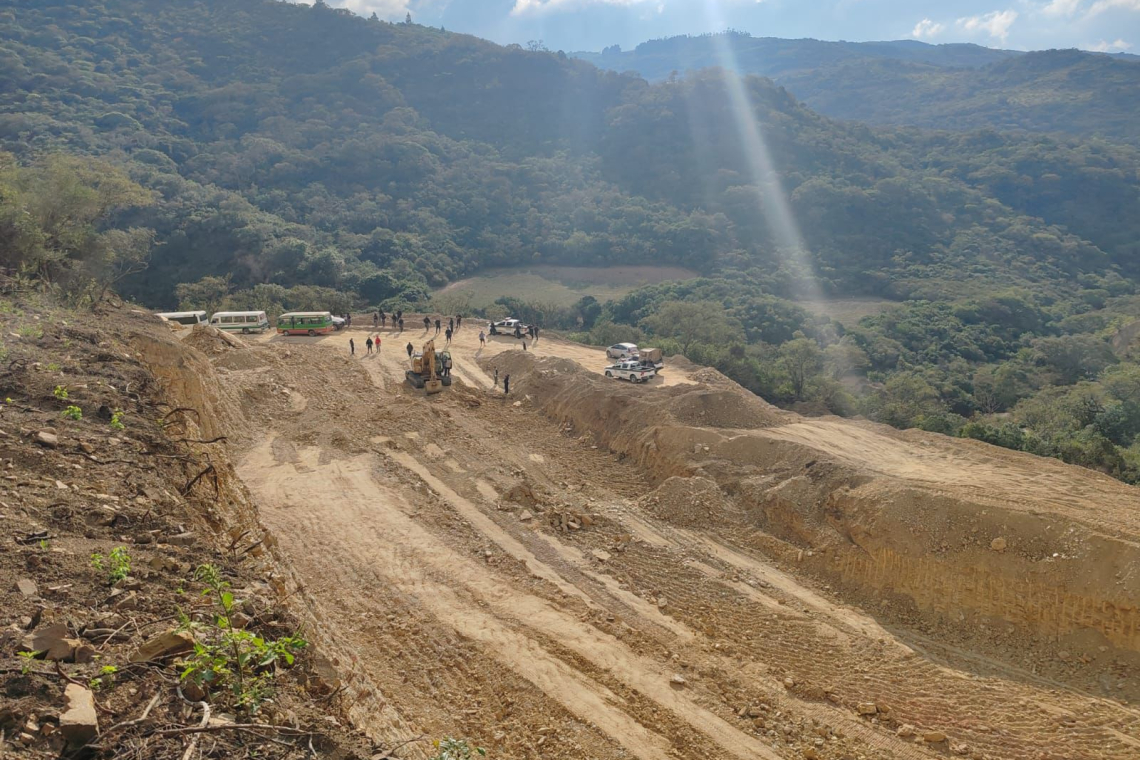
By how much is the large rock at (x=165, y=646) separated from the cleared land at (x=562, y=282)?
5897 centimetres

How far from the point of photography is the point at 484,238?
80500mm

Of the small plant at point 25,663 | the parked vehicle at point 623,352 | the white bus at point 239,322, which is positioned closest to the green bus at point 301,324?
the white bus at point 239,322

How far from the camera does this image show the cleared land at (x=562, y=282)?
6831cm

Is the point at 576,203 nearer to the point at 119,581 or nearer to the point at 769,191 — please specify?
the point at 769,191

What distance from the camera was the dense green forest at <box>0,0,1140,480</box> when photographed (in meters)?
37.4

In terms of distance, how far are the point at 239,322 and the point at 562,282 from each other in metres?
41.1

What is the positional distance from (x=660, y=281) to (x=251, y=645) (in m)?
71.7

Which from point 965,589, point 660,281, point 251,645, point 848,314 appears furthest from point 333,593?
point 660,281

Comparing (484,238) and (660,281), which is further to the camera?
(484,238)

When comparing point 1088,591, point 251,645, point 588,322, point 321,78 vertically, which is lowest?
point 588,322

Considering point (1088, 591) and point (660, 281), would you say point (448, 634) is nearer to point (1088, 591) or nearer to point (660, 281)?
point (1088, 591)

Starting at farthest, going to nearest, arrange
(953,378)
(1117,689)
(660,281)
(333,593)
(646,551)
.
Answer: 1. (660,281)
2. (953,378)
3. (646,551)
4. (333,593)
5. (1117,689)

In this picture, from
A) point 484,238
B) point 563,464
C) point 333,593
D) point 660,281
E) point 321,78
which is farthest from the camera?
point 321,78

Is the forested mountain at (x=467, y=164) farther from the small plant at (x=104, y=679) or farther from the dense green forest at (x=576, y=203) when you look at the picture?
the small plant at (x=104, y=679)
